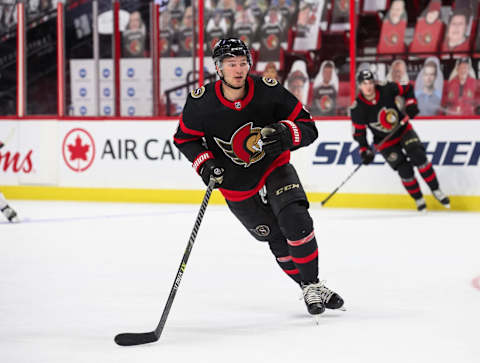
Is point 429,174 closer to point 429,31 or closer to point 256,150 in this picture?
point 429,31

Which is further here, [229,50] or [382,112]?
[382,112]

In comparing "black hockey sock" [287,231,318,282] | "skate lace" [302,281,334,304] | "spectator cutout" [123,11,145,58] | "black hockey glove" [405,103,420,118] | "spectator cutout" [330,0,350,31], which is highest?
"spectator cutout" [330,0,350,31]

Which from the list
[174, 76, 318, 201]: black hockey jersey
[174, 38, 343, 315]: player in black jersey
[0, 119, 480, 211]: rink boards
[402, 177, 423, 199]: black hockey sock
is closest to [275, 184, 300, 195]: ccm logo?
[174, 38, 343, 315]: player in black jersey

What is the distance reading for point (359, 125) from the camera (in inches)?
274

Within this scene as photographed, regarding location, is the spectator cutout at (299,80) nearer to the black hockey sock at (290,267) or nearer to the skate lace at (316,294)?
the black hockey sock at (290,267)

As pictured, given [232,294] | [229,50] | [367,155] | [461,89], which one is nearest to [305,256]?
[232,294]

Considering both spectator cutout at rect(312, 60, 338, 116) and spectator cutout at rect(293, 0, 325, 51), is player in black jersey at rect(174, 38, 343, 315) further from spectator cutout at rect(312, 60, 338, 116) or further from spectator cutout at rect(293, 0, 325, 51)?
spectator cutout at rect(293, 0, 325, 51)

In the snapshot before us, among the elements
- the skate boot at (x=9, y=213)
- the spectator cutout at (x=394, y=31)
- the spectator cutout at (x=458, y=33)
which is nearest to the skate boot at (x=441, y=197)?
the spectator cutout at (x=458, y=33)

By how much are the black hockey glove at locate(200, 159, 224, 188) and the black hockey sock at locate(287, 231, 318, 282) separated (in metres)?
0.35

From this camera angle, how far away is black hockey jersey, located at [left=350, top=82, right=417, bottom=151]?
274 inches

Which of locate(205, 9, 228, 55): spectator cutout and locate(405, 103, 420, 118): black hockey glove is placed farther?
locate(205, 9, 228, 55): spectator cutout

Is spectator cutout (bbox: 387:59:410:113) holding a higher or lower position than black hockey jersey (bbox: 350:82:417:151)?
higher

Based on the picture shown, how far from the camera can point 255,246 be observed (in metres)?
5.16

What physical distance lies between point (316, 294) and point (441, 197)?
4.14 meters
